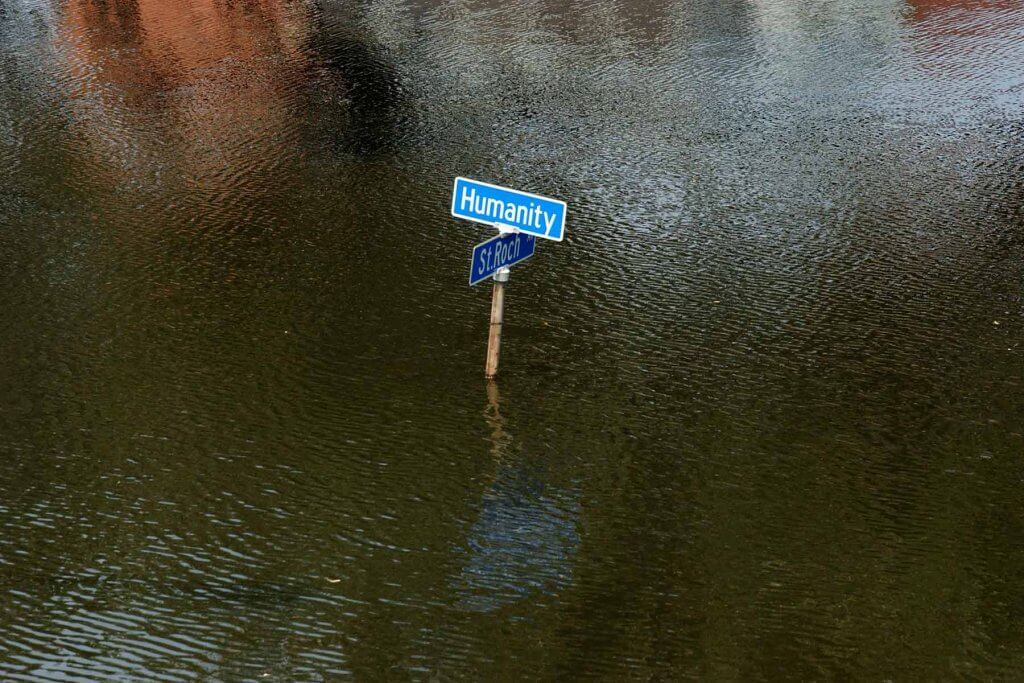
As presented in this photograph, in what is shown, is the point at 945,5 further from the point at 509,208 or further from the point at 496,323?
the point at 496,323

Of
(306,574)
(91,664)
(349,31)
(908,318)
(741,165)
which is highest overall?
(349,31)

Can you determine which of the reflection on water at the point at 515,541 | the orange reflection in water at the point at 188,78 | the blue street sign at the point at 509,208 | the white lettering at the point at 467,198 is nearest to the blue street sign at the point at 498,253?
the blue street sign at the point at 509,208

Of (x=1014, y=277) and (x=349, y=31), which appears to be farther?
(x=349, y=31)

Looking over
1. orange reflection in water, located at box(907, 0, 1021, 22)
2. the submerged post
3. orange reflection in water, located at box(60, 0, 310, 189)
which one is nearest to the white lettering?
the submerged post

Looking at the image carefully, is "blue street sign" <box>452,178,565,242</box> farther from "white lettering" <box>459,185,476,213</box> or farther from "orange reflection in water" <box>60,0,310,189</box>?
"orange reflection in water" <box>60,0,310,189</box>

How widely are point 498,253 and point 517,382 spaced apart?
98cm

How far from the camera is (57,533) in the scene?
671 centimetres

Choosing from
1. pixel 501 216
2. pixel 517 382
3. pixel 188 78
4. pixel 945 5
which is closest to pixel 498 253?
pixel 501 216

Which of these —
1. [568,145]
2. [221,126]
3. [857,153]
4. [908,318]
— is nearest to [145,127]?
A: [221,126]

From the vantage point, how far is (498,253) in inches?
331

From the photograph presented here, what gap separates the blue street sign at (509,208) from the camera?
822cm

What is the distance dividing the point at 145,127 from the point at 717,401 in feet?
30.8

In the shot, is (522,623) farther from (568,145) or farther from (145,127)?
(145,127)

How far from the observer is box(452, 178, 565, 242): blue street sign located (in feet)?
27.0
